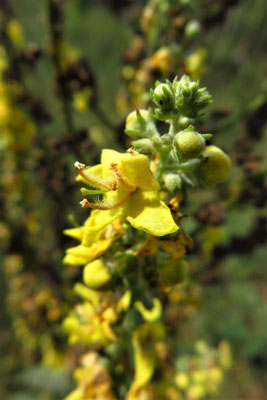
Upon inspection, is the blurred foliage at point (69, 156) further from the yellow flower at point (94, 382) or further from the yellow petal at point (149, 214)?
the yellow flower at point (94, 382)

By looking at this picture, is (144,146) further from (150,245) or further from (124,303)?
(124,303)

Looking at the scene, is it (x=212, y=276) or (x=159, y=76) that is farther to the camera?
(x=212, y=276)

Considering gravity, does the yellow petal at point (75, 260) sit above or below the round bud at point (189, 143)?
below

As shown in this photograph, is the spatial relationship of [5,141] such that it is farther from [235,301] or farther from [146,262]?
[235,301]

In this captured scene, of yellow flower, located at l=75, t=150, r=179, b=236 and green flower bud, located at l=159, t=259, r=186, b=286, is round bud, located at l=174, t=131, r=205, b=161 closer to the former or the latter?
yellow flower, located at l=75, t=150, r=179, b=236

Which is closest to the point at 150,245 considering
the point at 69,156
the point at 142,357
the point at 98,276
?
the point at 98,276

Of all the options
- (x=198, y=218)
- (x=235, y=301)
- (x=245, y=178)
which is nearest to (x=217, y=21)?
(x=245, y=178)

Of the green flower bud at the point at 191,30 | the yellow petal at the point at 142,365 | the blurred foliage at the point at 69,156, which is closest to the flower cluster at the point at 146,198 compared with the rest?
the blurred foliage at the point at 69,156
